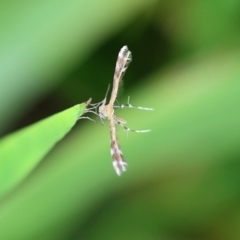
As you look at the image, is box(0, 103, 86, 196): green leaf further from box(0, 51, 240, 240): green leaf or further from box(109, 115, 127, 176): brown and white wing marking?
box(0, 51, 240, 240): green leaf

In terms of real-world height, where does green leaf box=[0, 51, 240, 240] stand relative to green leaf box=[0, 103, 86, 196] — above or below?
above

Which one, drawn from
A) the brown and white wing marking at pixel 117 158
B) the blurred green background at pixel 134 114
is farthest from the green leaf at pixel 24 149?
the blurred green background at pixel 134 114

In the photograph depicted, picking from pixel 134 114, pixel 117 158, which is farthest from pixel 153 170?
pixel 117 158

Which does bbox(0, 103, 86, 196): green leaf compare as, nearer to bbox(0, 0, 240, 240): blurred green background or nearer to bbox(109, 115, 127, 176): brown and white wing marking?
bbox(109, 115, 127, 176): brown and white wing marking

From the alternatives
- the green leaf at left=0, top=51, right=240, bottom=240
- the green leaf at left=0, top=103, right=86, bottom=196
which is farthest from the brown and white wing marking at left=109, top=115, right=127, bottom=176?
the green leaf at left=0, top=51, right=240, bottom=240

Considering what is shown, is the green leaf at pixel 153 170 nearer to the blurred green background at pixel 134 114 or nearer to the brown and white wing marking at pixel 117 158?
the blurred green background at pixel 134 114

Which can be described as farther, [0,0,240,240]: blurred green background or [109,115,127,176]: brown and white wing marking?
[0,0,240,240]: blurred green background

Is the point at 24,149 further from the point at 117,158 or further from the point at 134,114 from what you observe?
the point at 134,114

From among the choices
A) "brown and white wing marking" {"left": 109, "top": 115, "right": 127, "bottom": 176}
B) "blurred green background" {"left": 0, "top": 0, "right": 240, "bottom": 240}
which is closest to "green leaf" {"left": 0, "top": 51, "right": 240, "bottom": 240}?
"blurred green background" {"left": 0, "top": 0, "right": 240, "bottom": 240}
